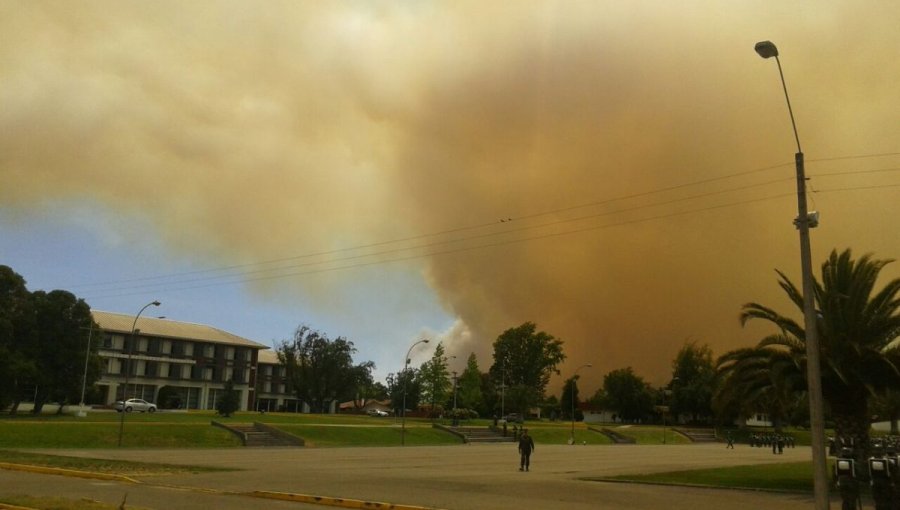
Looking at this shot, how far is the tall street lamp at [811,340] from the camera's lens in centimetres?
1323

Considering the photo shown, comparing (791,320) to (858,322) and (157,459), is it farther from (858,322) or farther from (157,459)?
(157,459)

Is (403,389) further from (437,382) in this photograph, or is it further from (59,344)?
(59,344)

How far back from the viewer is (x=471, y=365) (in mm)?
124500

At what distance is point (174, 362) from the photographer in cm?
11331

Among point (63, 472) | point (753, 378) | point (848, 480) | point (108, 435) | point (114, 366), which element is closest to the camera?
point (848, 480)

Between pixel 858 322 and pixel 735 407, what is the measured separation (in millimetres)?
6744

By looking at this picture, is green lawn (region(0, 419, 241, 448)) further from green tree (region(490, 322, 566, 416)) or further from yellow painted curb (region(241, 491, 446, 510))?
green tree (region(490, 322, 566, 416))

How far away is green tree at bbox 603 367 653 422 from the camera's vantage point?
13088 centimetres

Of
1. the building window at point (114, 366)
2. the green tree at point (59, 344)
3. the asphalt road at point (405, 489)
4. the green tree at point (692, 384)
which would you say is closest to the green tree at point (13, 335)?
the green tree at point (59, 344)

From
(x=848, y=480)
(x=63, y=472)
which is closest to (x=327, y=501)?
(x=63, y=472)

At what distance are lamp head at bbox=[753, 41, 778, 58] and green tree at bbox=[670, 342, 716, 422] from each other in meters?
107

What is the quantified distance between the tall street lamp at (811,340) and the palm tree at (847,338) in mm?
12432

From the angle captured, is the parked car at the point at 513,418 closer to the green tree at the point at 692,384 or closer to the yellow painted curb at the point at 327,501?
the green tree at the point at 692,384

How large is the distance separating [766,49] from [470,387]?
110388mm
